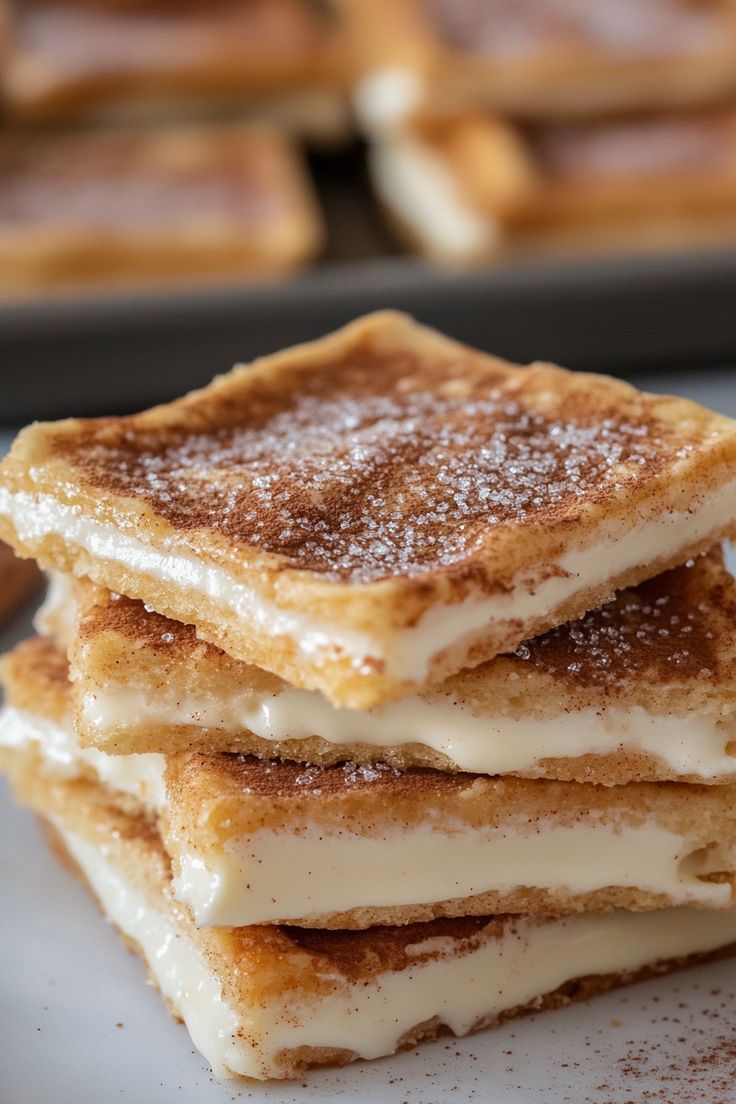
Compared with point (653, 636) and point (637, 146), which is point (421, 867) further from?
point (637, 146)

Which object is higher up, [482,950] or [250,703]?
[250,703]

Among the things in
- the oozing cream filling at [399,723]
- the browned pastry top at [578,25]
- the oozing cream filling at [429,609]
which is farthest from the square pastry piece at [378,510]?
the browned pastry top at [578,25]

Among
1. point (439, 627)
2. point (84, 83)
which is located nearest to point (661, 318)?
point (84, 83)

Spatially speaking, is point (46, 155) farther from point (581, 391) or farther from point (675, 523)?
point (675, 523)

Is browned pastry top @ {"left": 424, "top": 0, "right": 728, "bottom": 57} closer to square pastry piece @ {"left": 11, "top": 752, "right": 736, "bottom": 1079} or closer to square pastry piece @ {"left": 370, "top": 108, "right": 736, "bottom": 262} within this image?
square pastry piece @ {"left": 370, "top": 108, "right": 736, "bottom": 262}

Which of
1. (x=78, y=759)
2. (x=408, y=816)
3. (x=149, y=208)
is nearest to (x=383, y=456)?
(x=408, y=816)

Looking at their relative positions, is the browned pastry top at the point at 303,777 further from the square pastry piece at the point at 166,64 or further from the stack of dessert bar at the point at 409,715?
the square pastry piece at the point at 166,64

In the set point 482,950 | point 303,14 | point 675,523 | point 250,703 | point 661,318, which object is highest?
point 303,14
